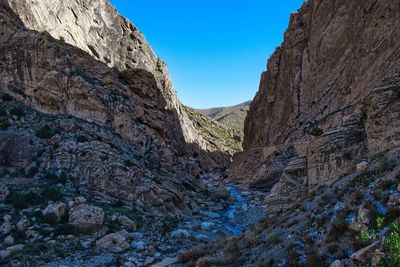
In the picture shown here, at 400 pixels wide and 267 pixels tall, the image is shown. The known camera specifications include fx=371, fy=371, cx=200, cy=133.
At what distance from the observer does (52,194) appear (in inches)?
972

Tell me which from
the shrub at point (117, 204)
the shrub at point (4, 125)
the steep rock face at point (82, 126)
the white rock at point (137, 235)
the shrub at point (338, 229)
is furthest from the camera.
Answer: the shrub at point (4, 125)

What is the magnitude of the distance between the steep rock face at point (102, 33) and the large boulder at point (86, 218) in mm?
26284

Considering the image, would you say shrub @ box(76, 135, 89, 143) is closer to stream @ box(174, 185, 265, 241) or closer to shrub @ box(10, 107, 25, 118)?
shrub @ box(10, 107, 25, 118)

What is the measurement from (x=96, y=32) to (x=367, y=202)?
49823mm

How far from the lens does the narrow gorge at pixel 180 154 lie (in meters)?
12.6

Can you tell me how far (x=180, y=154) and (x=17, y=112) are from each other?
23552 millimetres

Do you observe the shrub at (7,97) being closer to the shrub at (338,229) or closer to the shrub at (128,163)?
the shrub at (128,163)

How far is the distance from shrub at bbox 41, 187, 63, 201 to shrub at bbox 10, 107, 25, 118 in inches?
428

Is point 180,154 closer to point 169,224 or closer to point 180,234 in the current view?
point 169,224

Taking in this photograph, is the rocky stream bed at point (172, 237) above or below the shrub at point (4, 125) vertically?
below

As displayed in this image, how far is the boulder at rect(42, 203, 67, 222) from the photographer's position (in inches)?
866

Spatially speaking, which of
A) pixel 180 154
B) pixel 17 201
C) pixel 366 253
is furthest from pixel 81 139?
pixel 366 253

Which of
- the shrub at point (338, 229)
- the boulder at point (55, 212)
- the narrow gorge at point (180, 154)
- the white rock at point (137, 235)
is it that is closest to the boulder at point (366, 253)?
the narrow gorge at point (180, 154)

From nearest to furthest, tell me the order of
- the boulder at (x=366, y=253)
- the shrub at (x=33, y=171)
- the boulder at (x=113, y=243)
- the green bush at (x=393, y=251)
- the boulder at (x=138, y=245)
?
the green bush at (x=393, y=251), the boulder at (x=366, y=253), the boulder at (x=113, y=243), the boulder at (x=138, y=245), the shrub at (x=33, y=171)
